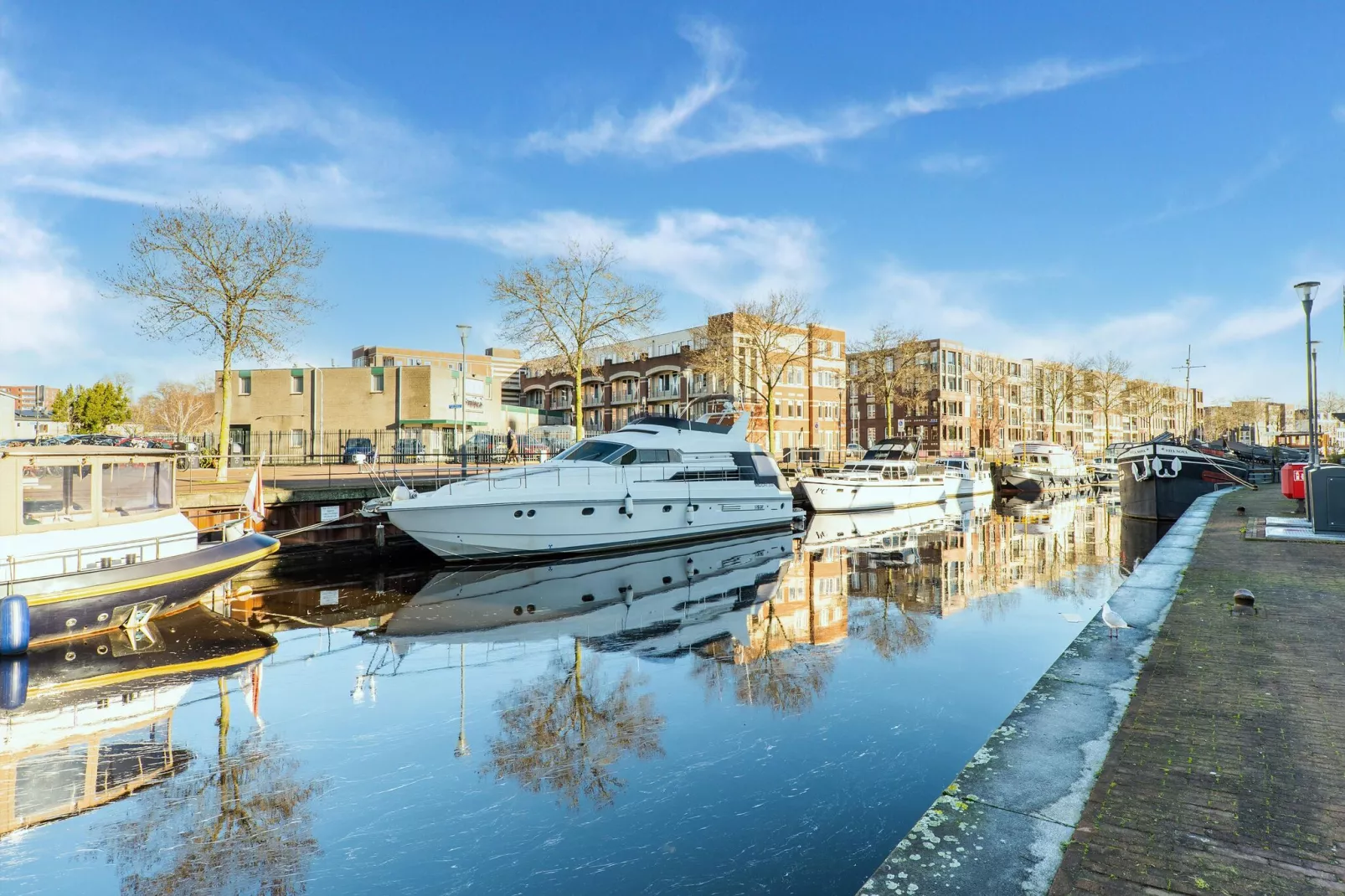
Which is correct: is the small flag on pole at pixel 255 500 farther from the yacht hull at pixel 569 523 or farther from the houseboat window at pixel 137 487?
the yacht hull at pixel 569 523

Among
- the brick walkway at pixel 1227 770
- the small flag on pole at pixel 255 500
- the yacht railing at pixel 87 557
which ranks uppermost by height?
the small flag on pole at pixel 255 500

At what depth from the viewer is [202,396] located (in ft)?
291

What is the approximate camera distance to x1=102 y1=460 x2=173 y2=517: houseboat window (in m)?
11.9

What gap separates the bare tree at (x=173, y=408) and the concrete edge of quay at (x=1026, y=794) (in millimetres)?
87597

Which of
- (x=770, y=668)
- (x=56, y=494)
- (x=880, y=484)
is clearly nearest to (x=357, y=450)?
(x=880, y=484)

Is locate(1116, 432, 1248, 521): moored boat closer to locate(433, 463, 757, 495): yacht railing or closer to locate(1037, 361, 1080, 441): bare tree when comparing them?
locate(433, 463, 757, 495): yacht railing

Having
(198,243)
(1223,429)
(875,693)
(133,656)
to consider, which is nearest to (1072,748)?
(875,693)

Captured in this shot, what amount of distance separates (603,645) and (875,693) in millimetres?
4294

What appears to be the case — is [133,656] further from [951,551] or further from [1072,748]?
[951,551]

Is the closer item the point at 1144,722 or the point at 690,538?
the point at 1144,722

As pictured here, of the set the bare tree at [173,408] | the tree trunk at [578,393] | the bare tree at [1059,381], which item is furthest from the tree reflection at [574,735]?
the bare tree at [173,408]

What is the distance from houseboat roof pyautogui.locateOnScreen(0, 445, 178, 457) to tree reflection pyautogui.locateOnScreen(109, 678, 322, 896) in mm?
7324

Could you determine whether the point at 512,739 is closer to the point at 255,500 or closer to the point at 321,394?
the point at 255,500

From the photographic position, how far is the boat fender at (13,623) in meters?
9.77
